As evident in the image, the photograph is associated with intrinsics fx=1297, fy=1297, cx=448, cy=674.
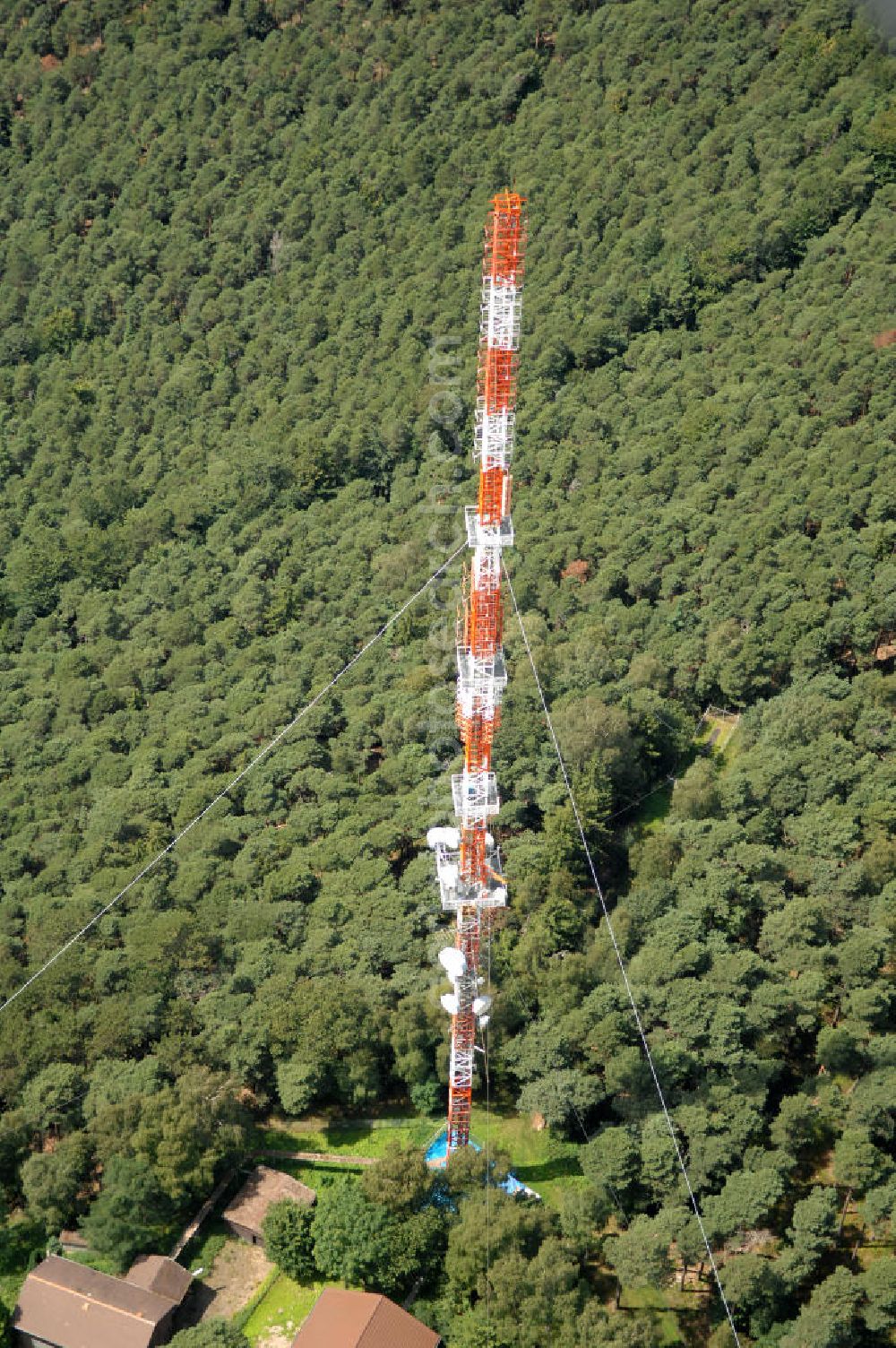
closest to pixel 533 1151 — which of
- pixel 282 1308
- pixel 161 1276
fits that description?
pixel 282 1308

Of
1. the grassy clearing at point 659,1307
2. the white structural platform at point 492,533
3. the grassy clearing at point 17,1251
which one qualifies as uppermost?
the white structural platform at point 492,533

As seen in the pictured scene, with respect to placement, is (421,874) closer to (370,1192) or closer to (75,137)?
(370,1192)

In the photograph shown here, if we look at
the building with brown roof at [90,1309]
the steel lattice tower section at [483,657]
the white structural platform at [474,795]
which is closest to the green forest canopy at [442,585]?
the building with brown roof at [90,1309]

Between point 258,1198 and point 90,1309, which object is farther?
point 258,1198

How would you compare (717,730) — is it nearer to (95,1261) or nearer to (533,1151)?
(533,1151)

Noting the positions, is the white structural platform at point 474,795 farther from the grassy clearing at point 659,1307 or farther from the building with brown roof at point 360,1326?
the grassy clearing at point 659,1307

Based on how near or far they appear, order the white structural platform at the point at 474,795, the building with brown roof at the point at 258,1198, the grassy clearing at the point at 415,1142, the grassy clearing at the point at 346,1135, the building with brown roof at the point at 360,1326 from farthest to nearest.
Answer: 1. the grassy clearing at the point at 346,1135
2. the grassy clearing at the point at 415,1142
3. the building with brown roof at the point at 258,1198
4. the white structural platform at the point at 474,795
5. the building with brown roof at the point at 360,1326

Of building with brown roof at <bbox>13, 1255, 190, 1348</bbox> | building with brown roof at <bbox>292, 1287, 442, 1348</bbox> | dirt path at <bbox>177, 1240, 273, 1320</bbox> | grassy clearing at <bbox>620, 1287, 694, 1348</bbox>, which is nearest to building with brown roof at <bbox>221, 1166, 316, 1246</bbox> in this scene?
dirt path at <bbox>177, 1240, 273, 1320</bbox>

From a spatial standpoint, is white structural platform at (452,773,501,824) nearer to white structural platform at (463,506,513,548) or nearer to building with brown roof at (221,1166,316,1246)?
white structural platform at (463,506,513,548)
